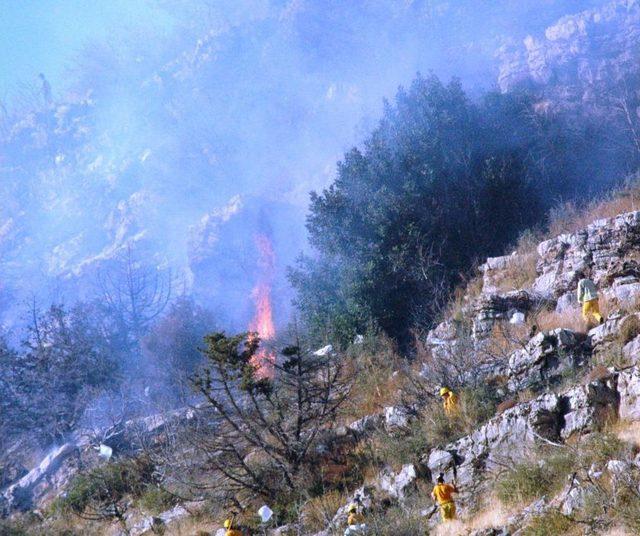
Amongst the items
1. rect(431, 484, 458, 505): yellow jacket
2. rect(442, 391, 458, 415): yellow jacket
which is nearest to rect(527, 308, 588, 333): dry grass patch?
rect(442, 391, 458, 415): yellow jacket

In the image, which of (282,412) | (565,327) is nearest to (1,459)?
(282,412)

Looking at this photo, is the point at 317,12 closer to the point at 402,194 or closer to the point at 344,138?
the point at 344,138

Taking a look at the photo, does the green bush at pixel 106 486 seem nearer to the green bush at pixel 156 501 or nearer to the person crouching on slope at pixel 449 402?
the green bush at pixel 156 501

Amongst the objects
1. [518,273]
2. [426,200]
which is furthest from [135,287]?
[518,273]

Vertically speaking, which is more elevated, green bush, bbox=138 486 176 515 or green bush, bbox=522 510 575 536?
green bush, bbox=138 486 176 515

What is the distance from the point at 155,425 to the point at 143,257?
37936 millimetres

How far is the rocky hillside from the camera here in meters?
7.62

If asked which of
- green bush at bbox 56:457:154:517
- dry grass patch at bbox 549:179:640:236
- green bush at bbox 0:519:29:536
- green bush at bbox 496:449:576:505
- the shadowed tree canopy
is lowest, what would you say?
green bush at bbox 496:449:576:505

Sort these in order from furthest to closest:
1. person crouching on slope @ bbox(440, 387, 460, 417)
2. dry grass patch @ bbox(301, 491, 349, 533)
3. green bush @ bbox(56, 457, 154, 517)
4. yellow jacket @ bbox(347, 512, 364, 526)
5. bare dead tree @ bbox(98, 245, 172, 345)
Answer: bare dead tree @ bbox(98, 245, 172, 345)
green bush @ bbox(56, 457, 154, 517)
person crouching on slope @ bbox(440, 387, 460, 417)
dry grass patch @ bbox(301, 491, 349, 533)
yellow jacket @ bbox(347, 512, 364, 526)

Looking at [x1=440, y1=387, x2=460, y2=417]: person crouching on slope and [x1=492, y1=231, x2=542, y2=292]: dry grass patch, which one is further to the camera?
[x1=492, y1=231, x2=542, y2=292]: dry grass patch

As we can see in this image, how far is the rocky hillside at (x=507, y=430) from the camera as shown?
7.62 metres

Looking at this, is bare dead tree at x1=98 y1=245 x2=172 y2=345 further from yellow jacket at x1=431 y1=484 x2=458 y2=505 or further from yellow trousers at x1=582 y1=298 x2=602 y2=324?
yellow jacket at x1=431 y1=484 x2=458 y2=505

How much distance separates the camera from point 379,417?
1294 centimetres

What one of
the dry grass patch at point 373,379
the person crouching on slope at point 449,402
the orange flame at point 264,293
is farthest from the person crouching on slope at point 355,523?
the orange flame at point 264,293
